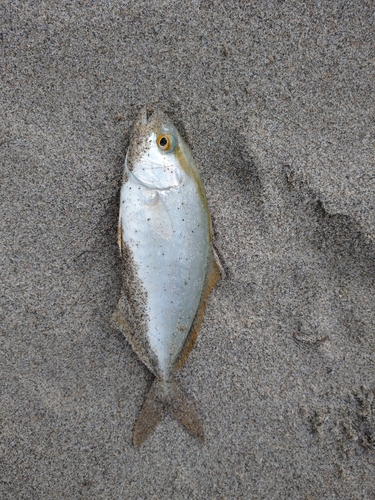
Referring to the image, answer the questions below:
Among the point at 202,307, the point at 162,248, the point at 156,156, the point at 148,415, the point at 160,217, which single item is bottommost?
the point at 148,415

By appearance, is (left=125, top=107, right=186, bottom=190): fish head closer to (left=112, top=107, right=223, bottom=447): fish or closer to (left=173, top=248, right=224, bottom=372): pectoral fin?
(left=112, top=107, right=223, bottom=447): fish

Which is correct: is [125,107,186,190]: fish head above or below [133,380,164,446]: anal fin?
above

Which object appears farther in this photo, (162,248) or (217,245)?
(217,245)

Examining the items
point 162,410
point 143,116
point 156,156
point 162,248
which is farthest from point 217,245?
point 162,410

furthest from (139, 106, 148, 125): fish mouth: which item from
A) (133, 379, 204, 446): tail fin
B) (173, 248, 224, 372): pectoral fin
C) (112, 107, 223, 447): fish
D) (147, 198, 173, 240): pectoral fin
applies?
(133, 379, 204, 446): tail fin

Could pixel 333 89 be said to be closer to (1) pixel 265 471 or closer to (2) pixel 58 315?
(2) pixel 58 315

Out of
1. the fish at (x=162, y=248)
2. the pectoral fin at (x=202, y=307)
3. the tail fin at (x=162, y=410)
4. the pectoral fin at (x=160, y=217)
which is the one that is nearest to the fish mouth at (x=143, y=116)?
the fish at (x=162, y=248)

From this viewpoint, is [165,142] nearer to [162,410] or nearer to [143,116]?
[143,116]
